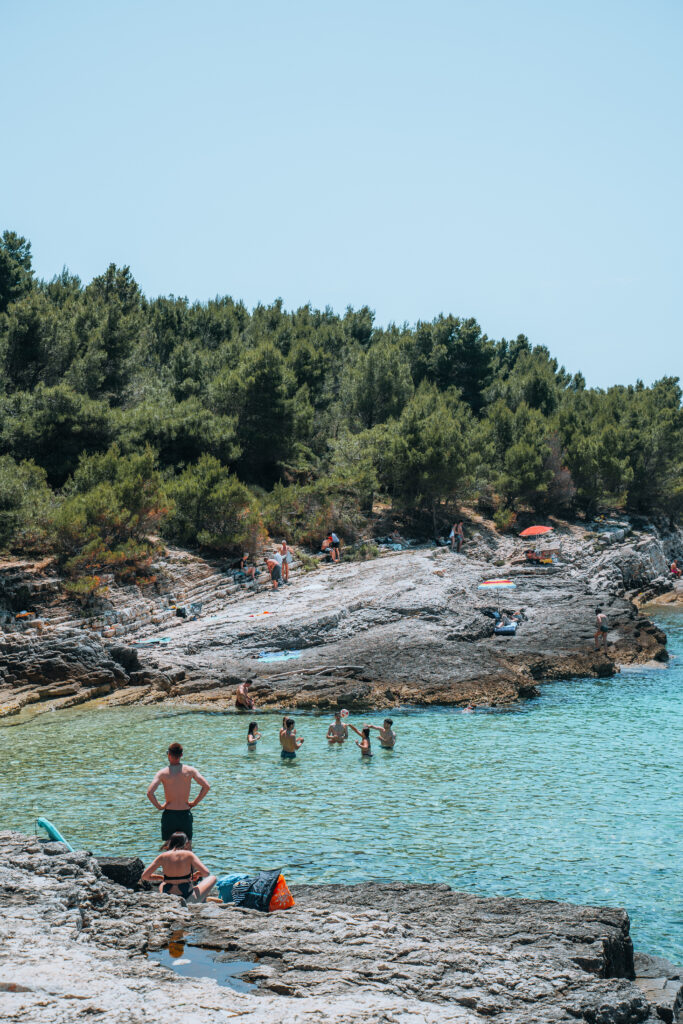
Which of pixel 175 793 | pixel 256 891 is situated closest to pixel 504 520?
pixel 175 793

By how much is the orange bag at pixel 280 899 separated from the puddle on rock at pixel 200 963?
1.29m

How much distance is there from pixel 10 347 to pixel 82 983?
112 ft

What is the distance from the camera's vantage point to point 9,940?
811 centimetres

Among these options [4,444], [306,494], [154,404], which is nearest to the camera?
[4,444]

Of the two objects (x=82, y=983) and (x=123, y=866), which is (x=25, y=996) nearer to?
(x=82, y=983)

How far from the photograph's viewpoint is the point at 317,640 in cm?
2542

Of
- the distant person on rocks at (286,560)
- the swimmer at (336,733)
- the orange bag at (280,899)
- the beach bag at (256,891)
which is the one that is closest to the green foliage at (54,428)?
the distant person on rocks at (286,560)

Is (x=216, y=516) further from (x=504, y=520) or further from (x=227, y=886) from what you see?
(x=227, y=886)

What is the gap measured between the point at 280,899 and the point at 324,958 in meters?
1.73

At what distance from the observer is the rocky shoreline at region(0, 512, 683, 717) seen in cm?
2280

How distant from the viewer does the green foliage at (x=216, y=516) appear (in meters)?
31.7

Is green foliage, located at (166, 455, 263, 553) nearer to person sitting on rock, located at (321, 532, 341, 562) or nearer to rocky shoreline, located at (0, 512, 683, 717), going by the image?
rocky shoreline, located at (0, 512, 683, 717)

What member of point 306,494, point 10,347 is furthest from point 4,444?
point 306,494

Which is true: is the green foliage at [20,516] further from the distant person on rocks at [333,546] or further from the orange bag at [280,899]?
the orange bag at [280,899]
